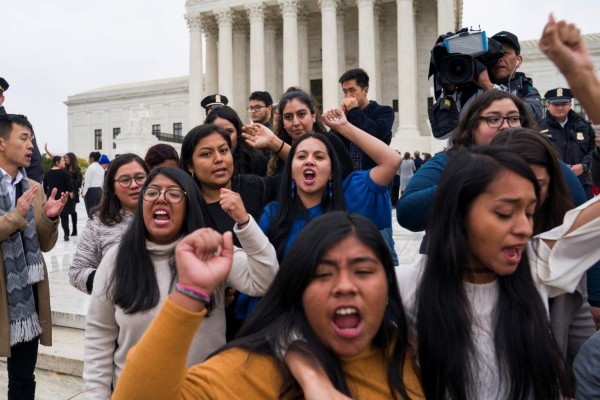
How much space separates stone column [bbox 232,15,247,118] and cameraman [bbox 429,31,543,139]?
36152 mm

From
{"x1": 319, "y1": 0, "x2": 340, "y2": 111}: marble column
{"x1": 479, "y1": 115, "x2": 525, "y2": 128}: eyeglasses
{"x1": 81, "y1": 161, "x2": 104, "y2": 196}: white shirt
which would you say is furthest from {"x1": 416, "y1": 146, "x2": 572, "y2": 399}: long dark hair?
{"x1": 319, "y1": 0, "x2": 340, "y2": 111}: marble column

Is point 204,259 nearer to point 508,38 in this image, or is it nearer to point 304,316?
point 304,316

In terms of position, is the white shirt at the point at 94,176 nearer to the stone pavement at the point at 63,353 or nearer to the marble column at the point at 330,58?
the stone pavement at the point at 63,353

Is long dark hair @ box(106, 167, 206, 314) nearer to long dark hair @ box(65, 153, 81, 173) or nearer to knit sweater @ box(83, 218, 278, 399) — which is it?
knit sweater @ box(83, 218, 278, 399)

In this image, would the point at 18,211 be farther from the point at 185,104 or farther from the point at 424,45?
the point at 185,104

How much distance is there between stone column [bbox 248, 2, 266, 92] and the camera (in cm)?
3600

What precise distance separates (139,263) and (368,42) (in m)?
32.7

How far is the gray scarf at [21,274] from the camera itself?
11.4 feet

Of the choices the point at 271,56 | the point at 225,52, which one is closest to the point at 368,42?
the point at 271,56

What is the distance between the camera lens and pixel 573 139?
242 inches

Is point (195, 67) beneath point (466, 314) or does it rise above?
above

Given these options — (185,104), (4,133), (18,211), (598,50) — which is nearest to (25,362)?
(18,211)

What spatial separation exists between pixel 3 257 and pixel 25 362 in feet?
2.48

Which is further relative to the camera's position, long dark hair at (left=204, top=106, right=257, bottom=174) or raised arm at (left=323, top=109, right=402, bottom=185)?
long dark hair at (left=204, top=106, right=257, bottom=174)
